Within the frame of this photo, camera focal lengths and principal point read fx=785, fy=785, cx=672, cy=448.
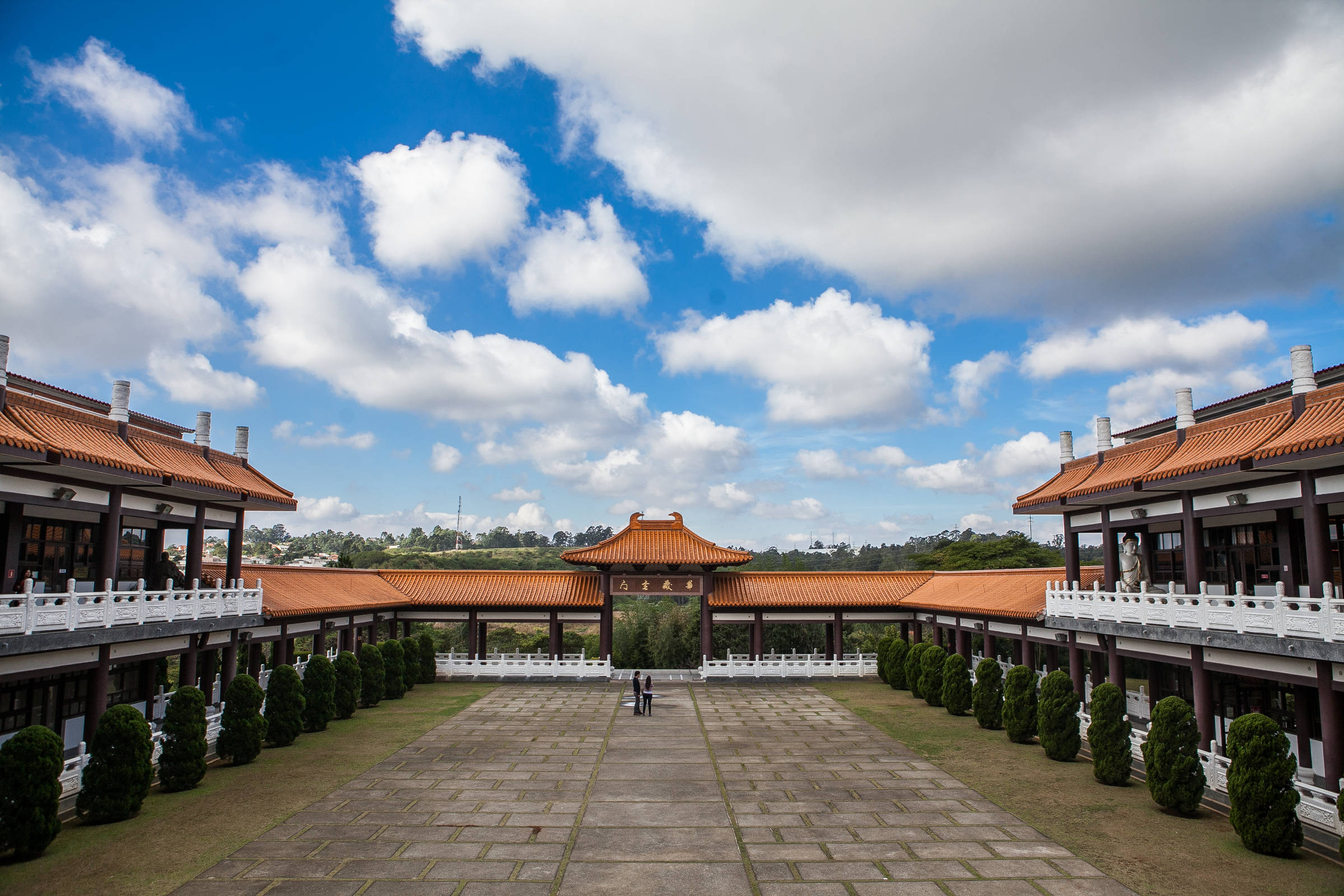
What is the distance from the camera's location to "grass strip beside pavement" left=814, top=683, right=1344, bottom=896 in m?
10.9

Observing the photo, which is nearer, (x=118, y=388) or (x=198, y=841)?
(x=198, y=841)

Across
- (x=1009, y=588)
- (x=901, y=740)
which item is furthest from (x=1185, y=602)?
(x=1009, y=588)

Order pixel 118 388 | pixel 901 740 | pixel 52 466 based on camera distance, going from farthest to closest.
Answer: pixel 901 740
pixel 118 388
pixel 52 466

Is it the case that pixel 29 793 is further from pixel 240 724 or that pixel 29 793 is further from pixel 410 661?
pixel 410 661

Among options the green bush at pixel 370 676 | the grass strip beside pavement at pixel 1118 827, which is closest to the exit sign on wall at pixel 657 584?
the green bush at pixel 370 676

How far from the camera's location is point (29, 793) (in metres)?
11.3

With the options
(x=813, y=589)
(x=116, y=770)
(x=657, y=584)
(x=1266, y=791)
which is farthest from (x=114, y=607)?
(x=813, y=589)

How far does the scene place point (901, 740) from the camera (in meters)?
20.5

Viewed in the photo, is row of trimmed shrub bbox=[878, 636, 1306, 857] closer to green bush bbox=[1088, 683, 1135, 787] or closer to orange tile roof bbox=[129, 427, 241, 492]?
green bush bbox=[1088, 683, 1135, 787]

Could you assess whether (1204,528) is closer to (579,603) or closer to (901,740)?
(901,740)

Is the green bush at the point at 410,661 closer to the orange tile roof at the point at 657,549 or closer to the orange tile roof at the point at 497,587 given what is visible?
the orange tile roof at the point at 497,587

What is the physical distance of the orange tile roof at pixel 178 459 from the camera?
17922 mm

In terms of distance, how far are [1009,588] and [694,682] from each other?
12.5 meters

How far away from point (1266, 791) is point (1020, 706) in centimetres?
825
